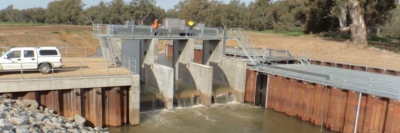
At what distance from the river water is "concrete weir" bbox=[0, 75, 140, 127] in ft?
3.14

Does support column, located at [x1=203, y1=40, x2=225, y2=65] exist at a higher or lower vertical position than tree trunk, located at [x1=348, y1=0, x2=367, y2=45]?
lower

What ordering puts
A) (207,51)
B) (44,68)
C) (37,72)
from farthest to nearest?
(207,51)
(37,72)
(44,68)

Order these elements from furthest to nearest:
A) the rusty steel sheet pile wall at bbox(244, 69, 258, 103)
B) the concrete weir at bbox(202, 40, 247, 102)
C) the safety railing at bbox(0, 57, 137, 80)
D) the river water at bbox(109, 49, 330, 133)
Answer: the concrete weir at bbox(202, 40, 247, 102) < the rusty steel sheet pile wall at bbox(244, 69, 258, 103) < the river water at bbox(109, 49, 330, 133) < the safety railing at bbox(0, 57, 137, 80)

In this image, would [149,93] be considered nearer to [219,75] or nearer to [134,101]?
[134,101]

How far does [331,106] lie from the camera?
66.4ft

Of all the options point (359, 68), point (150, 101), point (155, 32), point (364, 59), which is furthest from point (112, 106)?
point (364, 59)

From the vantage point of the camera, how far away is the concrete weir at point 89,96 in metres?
17.3

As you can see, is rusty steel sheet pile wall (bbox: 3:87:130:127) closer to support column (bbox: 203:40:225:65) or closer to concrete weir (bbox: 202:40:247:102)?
concrete weir (bbox: 202:40:247:102)

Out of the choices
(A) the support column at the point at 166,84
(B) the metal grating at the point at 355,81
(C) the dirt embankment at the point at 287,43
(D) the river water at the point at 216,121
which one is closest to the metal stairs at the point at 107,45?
(A) the support column at the point at 166,84

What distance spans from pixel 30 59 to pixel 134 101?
6.78 m

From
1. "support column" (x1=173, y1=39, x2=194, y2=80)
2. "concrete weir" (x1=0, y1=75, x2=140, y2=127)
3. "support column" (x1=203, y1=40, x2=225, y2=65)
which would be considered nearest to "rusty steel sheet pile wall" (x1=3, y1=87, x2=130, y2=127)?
"concrete weir" (x1=0, y1=75, x2=140, y2=127)

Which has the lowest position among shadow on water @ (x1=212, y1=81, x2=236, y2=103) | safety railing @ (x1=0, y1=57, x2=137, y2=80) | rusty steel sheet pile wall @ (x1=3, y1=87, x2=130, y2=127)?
shadow on water @ (x1=212, y1=81, x2=236, y2=103)

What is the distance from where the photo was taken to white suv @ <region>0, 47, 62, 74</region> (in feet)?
61.4

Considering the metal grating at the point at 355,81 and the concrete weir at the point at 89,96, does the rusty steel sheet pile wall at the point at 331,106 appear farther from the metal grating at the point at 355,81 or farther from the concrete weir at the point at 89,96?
the concrete weir at the point at 89,96
